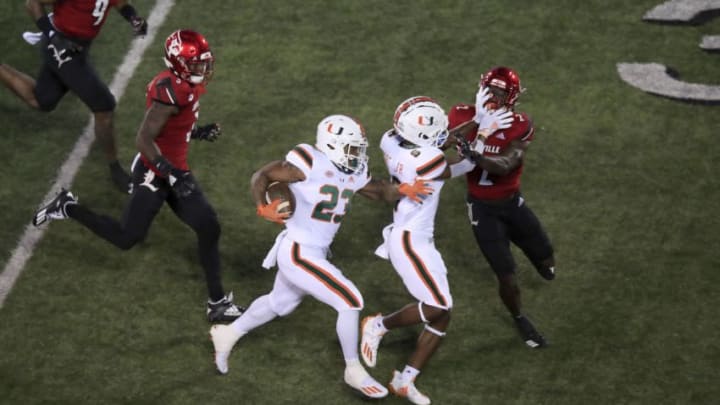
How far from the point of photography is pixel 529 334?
26.8 ft

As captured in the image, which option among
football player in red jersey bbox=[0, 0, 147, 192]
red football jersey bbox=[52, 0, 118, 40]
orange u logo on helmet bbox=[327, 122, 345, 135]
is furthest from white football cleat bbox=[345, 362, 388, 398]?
red football jersey bbox=[52, 0, 118, 40]

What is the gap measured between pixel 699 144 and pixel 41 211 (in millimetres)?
5832

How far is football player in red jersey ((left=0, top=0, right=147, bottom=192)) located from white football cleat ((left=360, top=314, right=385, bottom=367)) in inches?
113

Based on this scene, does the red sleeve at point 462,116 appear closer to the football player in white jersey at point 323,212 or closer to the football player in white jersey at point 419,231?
the football player in white jersey at point 419,231

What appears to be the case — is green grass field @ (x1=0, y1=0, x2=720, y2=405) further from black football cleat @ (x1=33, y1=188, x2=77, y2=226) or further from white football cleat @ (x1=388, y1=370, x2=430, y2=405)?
black football cleat @ (x1=33, y1=188, x2=77, y2=226)

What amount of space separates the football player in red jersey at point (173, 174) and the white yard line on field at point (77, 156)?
47 cm

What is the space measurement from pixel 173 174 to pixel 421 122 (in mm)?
1716

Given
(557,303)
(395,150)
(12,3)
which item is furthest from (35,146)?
(557,303)

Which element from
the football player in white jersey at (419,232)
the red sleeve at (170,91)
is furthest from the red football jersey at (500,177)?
the red sleeve at (170,91)

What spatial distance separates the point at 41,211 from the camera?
842cm

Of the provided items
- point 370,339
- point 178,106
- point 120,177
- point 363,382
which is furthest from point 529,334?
point 120,177

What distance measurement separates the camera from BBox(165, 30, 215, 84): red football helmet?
768 cm

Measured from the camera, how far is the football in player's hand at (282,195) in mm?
7273

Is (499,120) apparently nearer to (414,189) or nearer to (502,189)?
(502,189)
